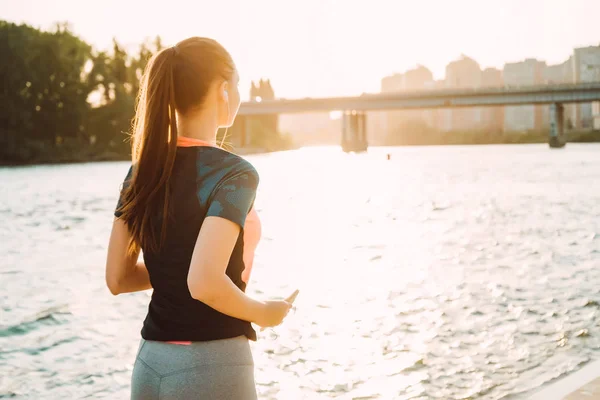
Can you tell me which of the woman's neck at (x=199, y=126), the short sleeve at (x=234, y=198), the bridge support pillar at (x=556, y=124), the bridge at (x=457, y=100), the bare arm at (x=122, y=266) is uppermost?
the bridge at (x=457, y=100)

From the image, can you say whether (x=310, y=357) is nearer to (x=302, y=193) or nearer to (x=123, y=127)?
(x=302, y=193)

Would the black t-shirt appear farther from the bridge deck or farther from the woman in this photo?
the bridge deck

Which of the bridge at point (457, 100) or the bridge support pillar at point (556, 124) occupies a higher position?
the bridge at point (457, 100)

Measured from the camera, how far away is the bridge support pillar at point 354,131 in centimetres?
12369

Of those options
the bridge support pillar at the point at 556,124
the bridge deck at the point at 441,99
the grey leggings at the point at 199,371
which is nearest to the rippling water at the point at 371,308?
the grey leggings at the point at 199,371

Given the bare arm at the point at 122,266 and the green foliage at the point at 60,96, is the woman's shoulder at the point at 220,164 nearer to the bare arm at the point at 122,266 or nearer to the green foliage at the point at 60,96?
the bare arm at the point at 122,266

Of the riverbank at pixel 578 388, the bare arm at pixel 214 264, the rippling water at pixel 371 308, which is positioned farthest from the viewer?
the rippling water at pixel 371 308

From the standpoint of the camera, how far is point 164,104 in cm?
223

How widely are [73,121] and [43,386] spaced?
86.1 metres

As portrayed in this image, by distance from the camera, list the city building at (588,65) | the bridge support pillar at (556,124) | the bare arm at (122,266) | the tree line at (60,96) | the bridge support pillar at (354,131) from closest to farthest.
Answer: the bare arm at (122,266) → the tree line at (60,96) → the bridge support pillar at (556,124) → the bridge support pillar at (354,131) → the city building at (588,65)

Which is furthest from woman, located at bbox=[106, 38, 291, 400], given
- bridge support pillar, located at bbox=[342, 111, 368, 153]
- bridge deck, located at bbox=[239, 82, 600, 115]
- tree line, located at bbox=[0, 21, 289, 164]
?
bridge support pillar, located at bbox=[342, 111, 368, 153]

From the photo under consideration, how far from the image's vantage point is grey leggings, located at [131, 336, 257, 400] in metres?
2.15

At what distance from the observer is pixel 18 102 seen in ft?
270

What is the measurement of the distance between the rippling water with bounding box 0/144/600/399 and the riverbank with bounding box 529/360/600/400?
79 cm
